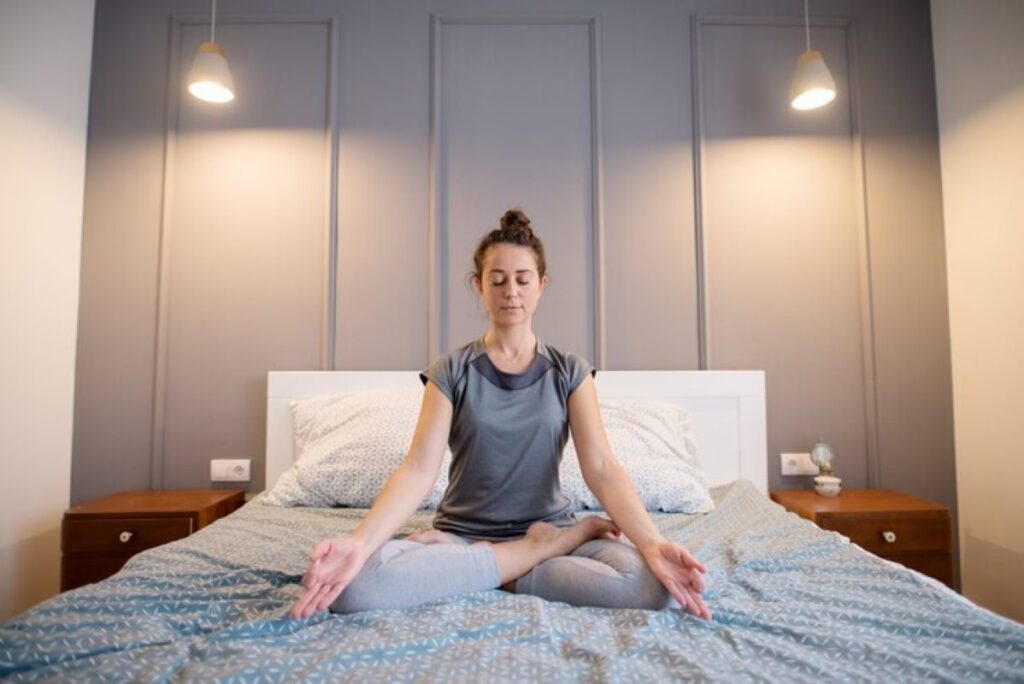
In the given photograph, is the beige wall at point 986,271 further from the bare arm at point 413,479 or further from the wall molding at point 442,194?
the bare arm at point 413,479

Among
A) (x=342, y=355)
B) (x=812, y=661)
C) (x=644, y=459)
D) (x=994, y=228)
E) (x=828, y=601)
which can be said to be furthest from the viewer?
(x=342, y=355)

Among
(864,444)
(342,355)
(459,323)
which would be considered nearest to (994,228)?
(864,444)

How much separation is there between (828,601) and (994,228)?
1.87 metres

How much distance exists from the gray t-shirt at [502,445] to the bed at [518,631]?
0.83 ft

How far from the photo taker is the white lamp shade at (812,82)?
213 cm

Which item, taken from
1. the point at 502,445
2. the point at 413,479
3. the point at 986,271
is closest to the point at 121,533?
the point at 413,479

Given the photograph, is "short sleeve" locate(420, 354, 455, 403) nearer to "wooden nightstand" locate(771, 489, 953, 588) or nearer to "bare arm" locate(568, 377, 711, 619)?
"bare arm" locate(568, 377, 711, 619)

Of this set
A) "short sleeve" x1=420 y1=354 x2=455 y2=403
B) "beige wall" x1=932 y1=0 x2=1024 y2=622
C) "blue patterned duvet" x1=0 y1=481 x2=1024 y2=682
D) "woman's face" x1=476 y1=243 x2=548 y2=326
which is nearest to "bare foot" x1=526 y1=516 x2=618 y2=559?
"blue patterned duvet" x1=0 y1=481 x2=1024 y2=682

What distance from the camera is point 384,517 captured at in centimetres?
107

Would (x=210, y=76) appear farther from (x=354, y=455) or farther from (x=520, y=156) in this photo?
(x=354, y=455)

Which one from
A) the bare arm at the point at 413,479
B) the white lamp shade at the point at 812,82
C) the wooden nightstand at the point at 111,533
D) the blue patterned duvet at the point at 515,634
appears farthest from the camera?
the white lamp shade at the point at 812,82

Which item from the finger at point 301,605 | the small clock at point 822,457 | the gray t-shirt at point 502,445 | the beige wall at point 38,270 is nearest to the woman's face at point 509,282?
the gray t-shirt at point 502,445

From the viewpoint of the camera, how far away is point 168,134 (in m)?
2.37

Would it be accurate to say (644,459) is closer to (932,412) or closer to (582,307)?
(582,307)
